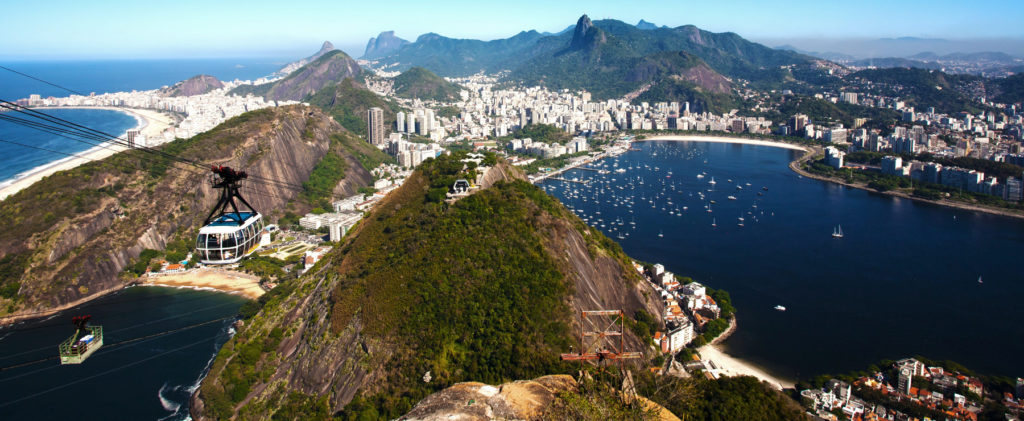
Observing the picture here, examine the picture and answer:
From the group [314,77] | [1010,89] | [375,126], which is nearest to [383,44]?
[314,77]

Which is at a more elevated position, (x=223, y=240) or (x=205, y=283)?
(x=223, y=240)

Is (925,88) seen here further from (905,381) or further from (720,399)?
(720,399)

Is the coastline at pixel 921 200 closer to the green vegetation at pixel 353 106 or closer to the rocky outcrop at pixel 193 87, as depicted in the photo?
the green vegetation at pixel 353 106

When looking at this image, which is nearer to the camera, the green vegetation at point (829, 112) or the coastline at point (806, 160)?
the coastline at point (806, 160)

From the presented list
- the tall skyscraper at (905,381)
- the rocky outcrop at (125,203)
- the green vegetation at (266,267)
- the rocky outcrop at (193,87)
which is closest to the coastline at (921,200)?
the tall skyscraper at (905,381)

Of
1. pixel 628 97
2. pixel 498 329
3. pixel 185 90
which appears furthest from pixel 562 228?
pixel 185 90

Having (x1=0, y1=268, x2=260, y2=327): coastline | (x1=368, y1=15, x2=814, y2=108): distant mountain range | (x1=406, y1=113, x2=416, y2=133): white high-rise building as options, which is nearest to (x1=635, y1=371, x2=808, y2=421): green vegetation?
(x1=0, y1=268, x2=260, y2=327): coastline

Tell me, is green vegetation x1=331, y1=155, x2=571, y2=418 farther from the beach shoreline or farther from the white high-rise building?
the beach shoreline
